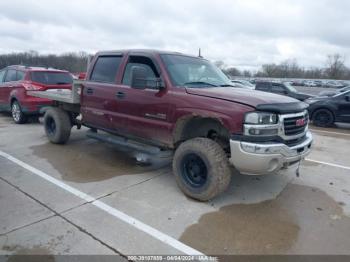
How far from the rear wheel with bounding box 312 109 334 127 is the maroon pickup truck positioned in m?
7.45

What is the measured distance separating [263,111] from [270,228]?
54.9 inches

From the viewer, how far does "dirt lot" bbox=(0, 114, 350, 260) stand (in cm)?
319

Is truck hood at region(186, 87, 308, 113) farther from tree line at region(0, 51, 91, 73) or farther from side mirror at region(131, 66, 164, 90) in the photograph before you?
tree line at region(0, 51, 91, 73)

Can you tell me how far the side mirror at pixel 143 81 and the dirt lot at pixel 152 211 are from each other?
1519mm

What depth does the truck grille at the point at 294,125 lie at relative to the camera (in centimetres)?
395

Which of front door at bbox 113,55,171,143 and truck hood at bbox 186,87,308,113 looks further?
front door at bbox 113,55,171,143

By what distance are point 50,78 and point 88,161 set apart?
450 cm

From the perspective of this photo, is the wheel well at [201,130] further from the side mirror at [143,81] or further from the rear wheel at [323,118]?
the rear wheel at [323,118]

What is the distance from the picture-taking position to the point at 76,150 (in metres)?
6.54

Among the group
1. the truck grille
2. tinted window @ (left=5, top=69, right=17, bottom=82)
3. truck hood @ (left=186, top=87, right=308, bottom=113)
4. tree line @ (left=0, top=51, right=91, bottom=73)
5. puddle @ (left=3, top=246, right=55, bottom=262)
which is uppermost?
tree line @ (left=0, top=51, right=91, bottom=73)

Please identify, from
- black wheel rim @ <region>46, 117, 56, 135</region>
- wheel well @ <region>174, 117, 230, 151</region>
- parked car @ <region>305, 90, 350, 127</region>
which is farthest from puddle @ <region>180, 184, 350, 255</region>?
parked car @ <region>305, 90, 350, 127</region>

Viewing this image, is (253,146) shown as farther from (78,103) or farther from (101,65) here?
(78,103)

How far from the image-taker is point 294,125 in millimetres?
4066

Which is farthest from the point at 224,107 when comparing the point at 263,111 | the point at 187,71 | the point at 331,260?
the point at 331,260
